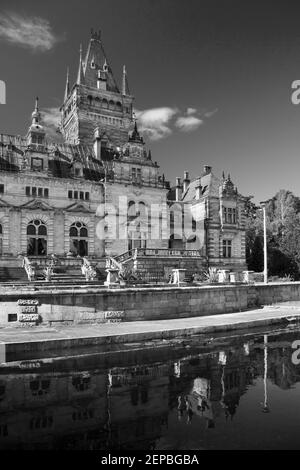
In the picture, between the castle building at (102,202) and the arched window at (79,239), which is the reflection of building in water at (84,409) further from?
the arched window at (79,239)

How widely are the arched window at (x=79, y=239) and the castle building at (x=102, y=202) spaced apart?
11 cm

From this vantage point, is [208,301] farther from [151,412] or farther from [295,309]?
[151,412]

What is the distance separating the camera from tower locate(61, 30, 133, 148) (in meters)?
54.2

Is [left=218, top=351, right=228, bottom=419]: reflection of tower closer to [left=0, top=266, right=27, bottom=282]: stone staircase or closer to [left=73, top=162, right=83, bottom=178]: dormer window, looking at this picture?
[left=0, top=266, right=27, bottom=282]: stone staircase

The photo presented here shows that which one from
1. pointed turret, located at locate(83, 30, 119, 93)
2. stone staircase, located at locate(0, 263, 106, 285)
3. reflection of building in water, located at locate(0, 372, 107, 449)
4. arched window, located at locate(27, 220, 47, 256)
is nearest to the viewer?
reflection of building in water, located at locate(0, 372, 107, 449)

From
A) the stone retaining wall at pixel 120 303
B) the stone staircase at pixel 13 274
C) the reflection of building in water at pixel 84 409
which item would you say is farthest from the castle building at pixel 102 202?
the reflection of building in water at pixel 84 409

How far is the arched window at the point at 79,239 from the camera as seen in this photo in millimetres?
41438

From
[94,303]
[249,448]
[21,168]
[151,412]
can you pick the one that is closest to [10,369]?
[151,412]

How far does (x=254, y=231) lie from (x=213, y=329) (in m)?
49.5

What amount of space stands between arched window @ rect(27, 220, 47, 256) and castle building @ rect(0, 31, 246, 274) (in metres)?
0.10

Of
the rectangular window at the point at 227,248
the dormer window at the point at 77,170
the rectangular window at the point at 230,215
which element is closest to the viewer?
the dormer window at the point at 77,170

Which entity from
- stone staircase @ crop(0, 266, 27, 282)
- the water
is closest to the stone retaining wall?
the water
